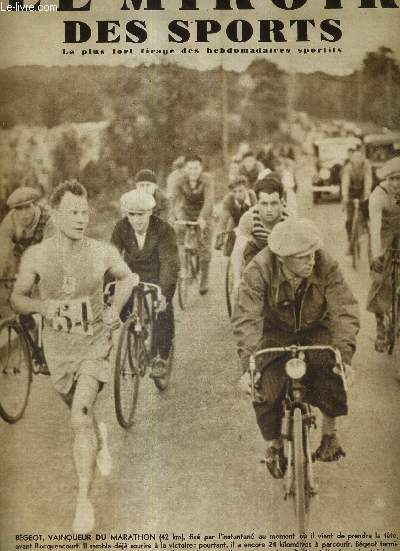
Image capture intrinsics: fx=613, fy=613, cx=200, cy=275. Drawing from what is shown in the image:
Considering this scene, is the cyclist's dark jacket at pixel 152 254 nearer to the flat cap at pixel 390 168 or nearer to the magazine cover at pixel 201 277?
the magazine cover at pixel 201 277

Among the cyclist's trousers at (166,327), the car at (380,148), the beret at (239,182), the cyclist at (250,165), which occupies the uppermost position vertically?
the car at (380,148)

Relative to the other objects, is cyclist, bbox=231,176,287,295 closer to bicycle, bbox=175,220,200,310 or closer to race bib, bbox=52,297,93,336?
bicycle, bbox=175,220,200,310

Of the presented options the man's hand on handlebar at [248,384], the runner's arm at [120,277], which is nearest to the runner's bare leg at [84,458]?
the runner's arm at [120,277]

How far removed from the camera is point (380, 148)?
4.31 ft

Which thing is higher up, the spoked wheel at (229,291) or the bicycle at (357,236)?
the bicycle at (357,236)

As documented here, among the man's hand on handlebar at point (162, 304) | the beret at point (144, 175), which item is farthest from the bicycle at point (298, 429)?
the beret at point (144, 175)

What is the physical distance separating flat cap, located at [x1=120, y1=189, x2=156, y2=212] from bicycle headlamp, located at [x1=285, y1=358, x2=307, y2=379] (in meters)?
0.45

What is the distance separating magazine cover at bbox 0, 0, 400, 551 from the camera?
4.27 feet

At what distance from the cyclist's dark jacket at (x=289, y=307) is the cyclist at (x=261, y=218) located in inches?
0.8

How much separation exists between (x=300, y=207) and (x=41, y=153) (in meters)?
0.57

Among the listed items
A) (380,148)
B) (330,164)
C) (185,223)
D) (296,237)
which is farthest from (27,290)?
(380,148)

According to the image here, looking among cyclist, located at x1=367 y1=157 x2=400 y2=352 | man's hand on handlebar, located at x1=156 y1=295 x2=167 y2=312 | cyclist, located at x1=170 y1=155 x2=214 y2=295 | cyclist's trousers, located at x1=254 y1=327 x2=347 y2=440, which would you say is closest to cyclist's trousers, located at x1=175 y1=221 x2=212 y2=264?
cyclist, located at x1=170 y1=155 x2=214 y2=295

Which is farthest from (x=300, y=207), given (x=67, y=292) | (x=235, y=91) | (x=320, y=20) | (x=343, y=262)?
(x=67, y=292)

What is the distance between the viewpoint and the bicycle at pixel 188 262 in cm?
132
